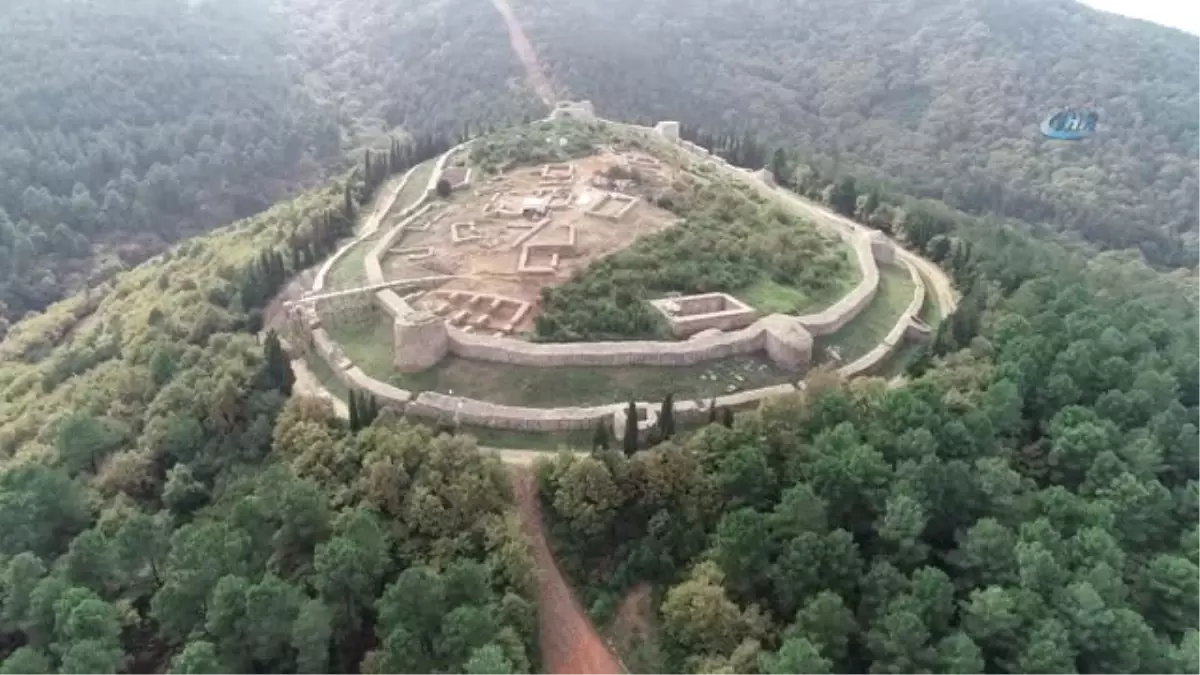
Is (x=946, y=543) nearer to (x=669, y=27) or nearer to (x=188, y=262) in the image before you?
(x=188, y=262)

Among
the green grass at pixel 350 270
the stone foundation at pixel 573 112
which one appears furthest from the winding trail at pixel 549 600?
the stone foundation at pixel 573 112

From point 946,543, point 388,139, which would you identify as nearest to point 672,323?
point 946,543

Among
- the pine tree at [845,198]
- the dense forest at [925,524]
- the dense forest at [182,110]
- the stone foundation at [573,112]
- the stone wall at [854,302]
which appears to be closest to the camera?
the dense forest at [925,524]

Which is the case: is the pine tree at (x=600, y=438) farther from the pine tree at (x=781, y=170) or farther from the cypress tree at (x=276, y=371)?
the pine tree at (x=781, y=170)

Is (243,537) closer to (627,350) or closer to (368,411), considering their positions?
(368,411)

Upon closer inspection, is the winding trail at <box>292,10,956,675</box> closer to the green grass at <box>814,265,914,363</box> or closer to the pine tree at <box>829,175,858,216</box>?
the green grass at <box>814,265,914,363</box>

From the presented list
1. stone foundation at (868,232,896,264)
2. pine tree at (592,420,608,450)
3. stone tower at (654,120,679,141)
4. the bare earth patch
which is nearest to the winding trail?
pine tree at (592,420,608,450)

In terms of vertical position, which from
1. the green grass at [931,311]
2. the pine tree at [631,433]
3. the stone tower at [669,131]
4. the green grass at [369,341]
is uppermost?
the pine tree at [631,433]
